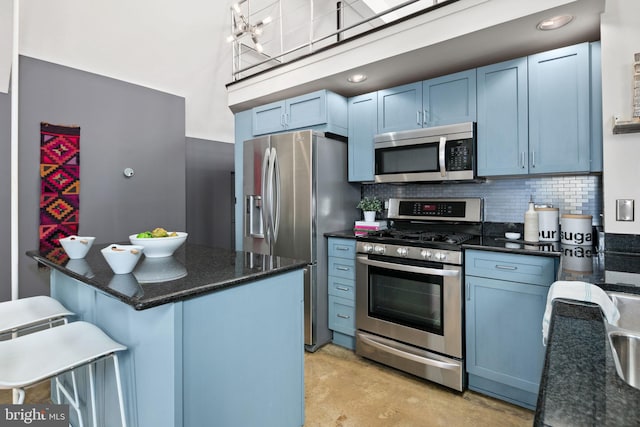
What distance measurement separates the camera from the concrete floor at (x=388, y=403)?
2057 millimetres

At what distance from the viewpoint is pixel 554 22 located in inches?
80.0

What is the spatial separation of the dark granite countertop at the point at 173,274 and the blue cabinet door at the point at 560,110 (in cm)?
186

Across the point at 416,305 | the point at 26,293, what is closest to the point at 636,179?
the point at 416,305

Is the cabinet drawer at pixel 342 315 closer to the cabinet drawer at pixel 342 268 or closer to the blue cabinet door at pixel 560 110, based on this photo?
the cabinet drawer at pixel 342 268

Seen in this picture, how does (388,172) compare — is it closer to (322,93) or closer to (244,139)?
(322,93)

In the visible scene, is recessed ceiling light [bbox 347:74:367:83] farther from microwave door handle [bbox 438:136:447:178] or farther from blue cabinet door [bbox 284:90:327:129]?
microwave door handle [bbox 438:136:447:178]

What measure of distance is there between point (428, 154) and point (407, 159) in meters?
0.19

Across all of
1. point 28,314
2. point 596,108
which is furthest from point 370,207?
point 28,314

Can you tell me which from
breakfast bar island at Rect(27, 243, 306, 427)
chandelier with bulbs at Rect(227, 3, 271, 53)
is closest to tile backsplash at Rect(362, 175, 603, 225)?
breakfast bar island at Rect(27, 243, 306, 427)

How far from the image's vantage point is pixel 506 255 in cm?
219

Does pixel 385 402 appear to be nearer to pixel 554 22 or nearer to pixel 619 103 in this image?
pixel 619 103

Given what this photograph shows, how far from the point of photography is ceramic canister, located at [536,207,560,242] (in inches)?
94.2

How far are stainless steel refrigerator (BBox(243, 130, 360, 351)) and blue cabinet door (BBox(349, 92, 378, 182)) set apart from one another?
0.12 metres

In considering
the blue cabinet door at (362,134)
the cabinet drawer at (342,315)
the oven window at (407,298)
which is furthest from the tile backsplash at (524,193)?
the cabinet drawer at (342,315)
